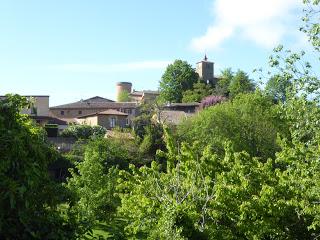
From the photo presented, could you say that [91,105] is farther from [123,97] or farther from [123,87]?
[123,87]

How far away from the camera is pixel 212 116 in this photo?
44.7 m

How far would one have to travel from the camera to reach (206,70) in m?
120

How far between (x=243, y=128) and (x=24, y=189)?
→ 40946mm

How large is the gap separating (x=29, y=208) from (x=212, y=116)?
40.7m

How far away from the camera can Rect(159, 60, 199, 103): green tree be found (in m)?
96.8

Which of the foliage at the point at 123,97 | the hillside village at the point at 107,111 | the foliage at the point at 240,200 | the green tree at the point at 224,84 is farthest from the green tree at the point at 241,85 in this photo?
the foliage at the point at 240,200

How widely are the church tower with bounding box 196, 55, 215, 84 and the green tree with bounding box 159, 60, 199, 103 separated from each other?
67.7 feet

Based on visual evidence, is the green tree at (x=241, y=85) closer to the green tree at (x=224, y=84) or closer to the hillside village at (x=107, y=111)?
the green tree at (x=224, y=84)

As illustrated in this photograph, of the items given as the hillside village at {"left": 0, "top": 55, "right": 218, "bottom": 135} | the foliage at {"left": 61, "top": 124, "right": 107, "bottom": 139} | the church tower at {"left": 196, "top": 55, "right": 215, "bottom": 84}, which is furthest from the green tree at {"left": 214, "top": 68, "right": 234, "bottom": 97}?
the foliage at {"left": 61, "top": 124, "right": 107, "bottom": 139}

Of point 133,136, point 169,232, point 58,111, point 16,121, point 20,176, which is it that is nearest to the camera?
point 20,176

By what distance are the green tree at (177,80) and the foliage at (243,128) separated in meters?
49.3

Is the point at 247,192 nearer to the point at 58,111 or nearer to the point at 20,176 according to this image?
the point at 20,176

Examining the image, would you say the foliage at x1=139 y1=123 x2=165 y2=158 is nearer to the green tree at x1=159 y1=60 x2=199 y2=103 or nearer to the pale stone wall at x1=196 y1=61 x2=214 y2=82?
the green tree at x1=159 y1=60 x2=199 y2=103

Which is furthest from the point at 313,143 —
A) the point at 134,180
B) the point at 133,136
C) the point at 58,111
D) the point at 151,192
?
the point at 58,111
